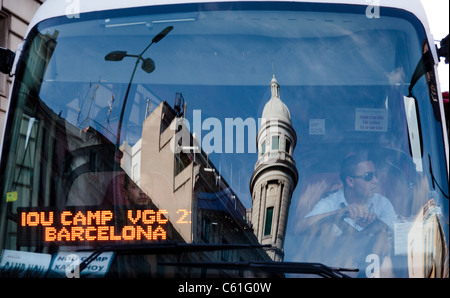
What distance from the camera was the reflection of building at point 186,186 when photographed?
3.58 m

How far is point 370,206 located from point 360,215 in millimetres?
81

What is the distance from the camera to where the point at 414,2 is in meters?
4.30

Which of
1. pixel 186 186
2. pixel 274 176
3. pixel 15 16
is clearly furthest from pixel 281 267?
pixel 15 16

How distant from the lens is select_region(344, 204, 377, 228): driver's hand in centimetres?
363

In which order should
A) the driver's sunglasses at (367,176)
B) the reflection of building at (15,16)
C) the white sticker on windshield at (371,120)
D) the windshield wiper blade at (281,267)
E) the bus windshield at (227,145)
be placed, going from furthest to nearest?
the reflection of building at (15,16) < the white sticker on windshield at (371,120) < the driver's sunglasses at (367,176) < the bus windshield at (227,145) < the windshield wiper blade at (281,267)

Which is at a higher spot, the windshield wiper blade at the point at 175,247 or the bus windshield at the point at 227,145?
the bus windshield at the point at 227,145

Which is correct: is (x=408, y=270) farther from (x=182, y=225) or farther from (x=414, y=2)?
(x=414, y=2)

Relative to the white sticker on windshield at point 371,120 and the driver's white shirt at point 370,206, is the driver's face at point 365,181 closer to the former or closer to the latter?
the driver's white shirt at point 370,206

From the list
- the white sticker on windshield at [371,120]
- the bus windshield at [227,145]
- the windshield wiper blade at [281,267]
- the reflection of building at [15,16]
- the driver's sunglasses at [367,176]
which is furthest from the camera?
the reflection of building at [15,16]

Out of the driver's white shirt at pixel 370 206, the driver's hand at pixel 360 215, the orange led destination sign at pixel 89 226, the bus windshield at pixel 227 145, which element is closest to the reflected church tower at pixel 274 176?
the bus windshield at pixel 227 145

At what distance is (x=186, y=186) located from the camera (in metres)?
3.70
